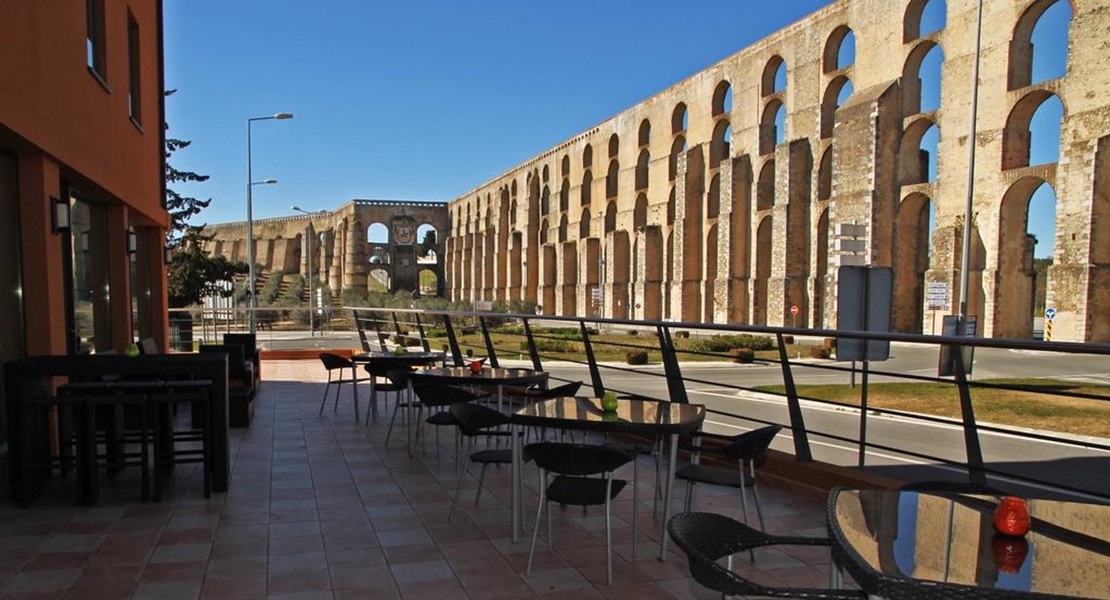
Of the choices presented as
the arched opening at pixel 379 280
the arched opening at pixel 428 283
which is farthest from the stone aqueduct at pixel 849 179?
the arched opening at pixel 428 283

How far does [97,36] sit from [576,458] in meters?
6.75

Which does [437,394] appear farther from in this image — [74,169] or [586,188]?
[586,188]

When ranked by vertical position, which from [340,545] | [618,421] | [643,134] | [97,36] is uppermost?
[643,134]

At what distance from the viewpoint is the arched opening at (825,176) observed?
29094mm

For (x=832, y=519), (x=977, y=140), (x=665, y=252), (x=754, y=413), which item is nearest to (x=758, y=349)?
(x=977, y=140)

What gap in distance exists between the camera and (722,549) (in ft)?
6.49

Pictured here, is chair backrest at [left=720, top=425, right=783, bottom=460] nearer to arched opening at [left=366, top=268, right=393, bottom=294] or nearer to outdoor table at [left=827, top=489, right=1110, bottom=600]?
outdoor table at [left=827, top=489, right=1110, bottom=600]

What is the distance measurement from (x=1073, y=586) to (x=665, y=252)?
123ft

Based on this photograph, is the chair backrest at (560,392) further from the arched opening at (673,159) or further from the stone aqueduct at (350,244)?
the stone aqueduct at (350,244)

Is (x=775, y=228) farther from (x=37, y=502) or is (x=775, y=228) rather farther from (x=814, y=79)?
(x=37, y=502)

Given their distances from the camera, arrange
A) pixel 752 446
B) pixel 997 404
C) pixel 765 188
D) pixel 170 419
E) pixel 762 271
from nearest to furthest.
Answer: pixel 752 446
pixel 170 419
pixel 997 404
pixel 762 271
pixel 765 188

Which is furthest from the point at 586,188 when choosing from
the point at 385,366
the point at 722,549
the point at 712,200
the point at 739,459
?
the point at 722,549

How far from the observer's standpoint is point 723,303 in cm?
3306

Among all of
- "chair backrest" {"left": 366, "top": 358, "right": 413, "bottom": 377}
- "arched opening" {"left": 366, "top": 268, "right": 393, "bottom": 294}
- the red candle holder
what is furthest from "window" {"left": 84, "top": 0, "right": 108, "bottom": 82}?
"arched opening" {"left": 366, "top": 268, "right": 393, "bottom": 294}
